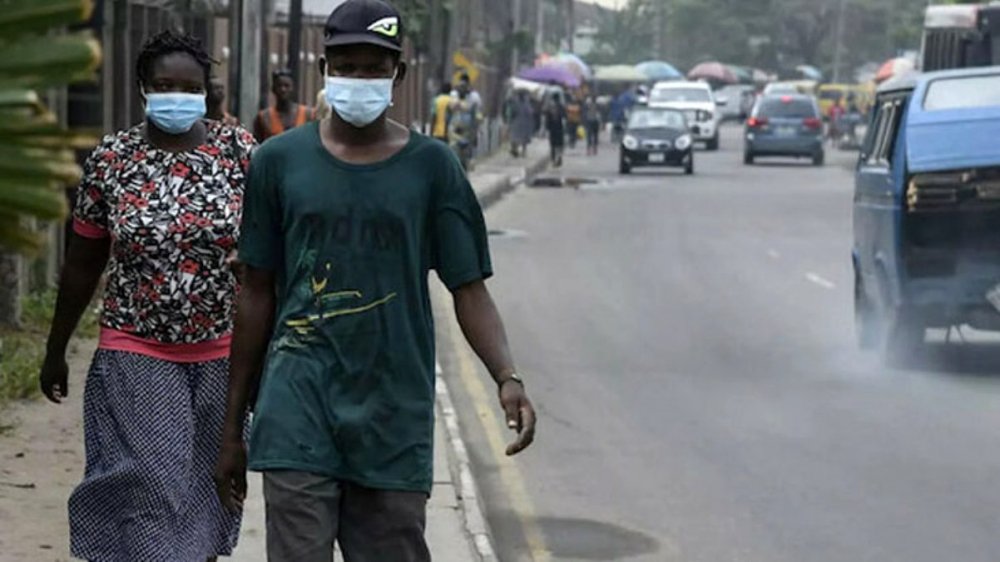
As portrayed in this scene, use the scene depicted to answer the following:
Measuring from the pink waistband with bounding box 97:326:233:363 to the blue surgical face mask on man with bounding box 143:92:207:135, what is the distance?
0.52 meters

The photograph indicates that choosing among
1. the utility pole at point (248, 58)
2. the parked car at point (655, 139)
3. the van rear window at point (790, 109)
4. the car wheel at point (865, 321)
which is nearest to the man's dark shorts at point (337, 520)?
the car wheel at point (865, 321)

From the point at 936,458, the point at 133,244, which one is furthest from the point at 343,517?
the point at 936,458

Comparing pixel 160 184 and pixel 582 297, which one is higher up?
pixel 160 184

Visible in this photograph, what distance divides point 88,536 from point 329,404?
1448 mm

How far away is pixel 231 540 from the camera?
562 cm

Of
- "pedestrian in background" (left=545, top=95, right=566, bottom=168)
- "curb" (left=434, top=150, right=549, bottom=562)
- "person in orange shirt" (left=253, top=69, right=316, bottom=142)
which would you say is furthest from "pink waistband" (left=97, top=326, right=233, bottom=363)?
"pedestrian in background" (left=545, top=95, right=566, bottom=168)

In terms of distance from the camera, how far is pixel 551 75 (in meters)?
67.9

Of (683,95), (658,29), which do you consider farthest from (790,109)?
(658,29)

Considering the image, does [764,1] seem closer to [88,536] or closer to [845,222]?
[845,222]

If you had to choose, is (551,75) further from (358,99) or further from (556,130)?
(358,99)

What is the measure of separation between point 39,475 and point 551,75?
59.6 m

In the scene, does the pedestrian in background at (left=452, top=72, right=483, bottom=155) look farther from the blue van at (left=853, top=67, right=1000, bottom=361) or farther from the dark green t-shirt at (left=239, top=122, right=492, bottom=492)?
the dark green t-shirt at (left=239, top=122, right=492, bottom=492)

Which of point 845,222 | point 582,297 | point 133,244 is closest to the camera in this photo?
point 133,244

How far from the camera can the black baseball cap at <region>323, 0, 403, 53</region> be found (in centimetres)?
421
